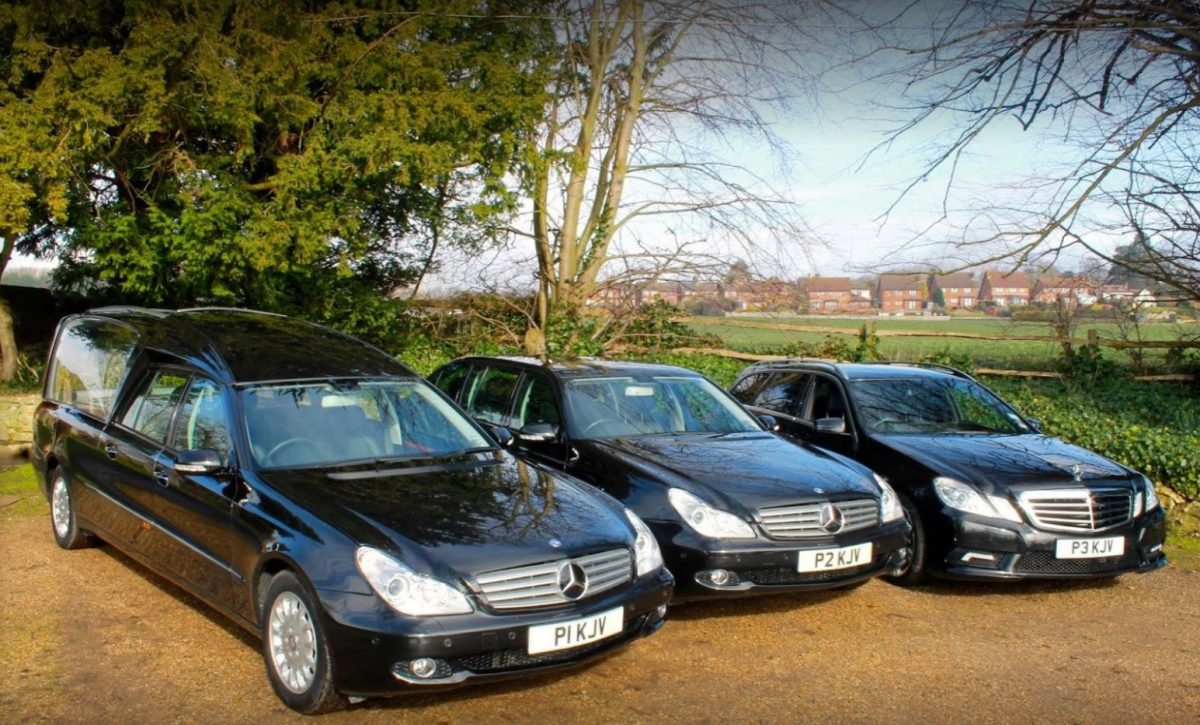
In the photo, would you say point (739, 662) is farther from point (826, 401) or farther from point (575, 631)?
point (826, 401)

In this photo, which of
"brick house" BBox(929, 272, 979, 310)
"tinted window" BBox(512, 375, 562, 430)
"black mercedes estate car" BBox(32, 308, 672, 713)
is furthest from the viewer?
"brick house" BBox(929, 272, 979, 310)

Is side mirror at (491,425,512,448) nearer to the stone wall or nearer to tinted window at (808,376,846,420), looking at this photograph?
tinted window at (808,376,846,420)

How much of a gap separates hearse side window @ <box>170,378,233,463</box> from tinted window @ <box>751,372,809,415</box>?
16.0 feet

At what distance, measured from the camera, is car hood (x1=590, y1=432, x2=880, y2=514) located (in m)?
5.99

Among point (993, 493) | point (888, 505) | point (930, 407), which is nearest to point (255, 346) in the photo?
point (888, 505)

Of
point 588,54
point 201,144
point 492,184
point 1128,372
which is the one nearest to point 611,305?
point 492,184

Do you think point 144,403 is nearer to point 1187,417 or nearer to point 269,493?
point 269,493

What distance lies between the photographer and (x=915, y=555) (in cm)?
699

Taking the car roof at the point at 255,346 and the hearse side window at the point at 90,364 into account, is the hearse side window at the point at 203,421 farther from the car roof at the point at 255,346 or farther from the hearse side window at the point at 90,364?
the hearse side window at the point at 90,364

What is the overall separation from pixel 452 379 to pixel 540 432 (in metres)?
1.89

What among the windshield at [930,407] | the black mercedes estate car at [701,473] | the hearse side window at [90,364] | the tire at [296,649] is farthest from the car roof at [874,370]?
the hearse side window at [90,364]

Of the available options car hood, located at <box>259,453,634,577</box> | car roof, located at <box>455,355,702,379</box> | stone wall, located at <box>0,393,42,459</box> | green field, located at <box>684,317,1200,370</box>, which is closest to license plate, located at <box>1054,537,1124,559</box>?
car roof, located at <box>455,355,702,379</box>

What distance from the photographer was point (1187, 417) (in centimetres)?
1034

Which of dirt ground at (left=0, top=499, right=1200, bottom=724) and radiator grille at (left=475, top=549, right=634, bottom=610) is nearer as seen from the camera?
radiator grille at (left=475, top=549, right=634, bottom=610)
